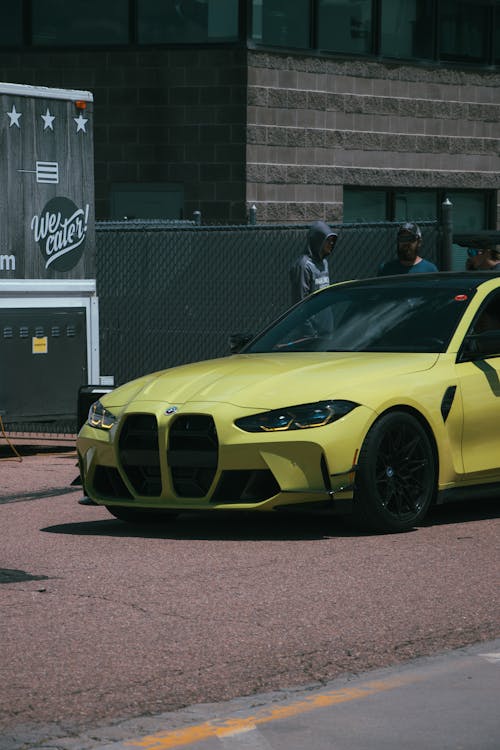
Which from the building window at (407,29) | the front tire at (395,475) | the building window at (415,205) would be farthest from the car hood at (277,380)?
the building window at (407,29)

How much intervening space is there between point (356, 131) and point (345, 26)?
57.5 inches

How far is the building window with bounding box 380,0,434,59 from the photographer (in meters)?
22.9

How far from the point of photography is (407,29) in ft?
75.8

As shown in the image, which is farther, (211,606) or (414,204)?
(414,204)

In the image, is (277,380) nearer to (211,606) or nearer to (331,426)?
(331,426)

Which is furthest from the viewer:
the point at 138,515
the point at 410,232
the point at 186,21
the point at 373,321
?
the point at 186,21

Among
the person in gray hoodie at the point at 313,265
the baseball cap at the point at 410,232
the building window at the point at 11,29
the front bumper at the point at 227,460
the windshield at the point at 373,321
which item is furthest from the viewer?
the building window at the point at 11,29

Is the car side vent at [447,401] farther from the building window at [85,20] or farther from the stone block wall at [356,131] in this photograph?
the building window at [85,20]

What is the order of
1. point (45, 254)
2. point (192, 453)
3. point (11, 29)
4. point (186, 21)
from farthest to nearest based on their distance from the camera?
point (11, 29) < point (186, 21) < point (45, 254) < point (192, 453)

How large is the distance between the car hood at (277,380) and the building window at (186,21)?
12.4m

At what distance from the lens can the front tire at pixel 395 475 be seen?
29.2 feet

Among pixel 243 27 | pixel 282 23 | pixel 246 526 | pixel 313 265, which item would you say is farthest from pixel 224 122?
pixel 246 526

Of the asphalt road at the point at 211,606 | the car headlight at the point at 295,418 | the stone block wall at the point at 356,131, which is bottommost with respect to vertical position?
the asphalt road at the point at 211,606

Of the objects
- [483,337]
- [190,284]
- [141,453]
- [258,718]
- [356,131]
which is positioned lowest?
[258,718]
